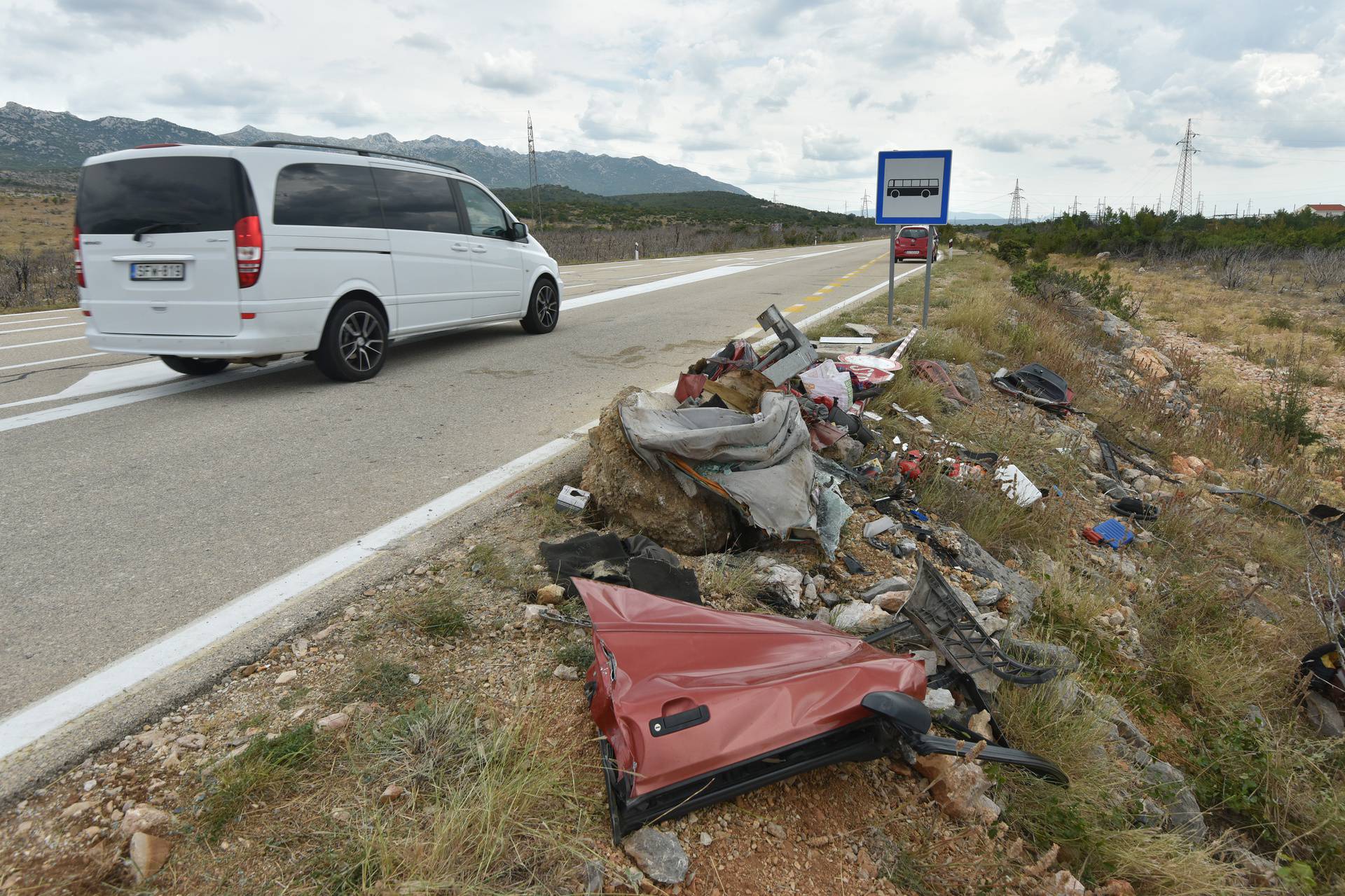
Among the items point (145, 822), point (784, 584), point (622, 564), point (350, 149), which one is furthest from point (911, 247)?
point (145, 822)

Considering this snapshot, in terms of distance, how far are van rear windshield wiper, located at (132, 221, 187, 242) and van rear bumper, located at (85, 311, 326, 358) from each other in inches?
31.3

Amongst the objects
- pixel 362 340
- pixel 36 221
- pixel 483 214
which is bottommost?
pixel 362 340

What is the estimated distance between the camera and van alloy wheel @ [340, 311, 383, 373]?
6.75 m

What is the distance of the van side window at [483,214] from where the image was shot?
8.18 metres

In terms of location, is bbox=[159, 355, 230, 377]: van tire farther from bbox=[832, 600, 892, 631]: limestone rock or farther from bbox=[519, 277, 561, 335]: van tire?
bbox=[832, 600, 892, 631]: limestone rock

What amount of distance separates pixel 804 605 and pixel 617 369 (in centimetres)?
455

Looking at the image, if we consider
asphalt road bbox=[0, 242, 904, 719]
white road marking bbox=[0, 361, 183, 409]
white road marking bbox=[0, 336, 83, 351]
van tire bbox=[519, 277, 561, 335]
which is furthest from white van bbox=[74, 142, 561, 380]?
white road marking bbox=[0, 336, 83, 351]

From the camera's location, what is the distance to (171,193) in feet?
19.5

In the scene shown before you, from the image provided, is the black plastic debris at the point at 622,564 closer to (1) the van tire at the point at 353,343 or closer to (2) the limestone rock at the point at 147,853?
(2) the limestone rock at the point at 147,853

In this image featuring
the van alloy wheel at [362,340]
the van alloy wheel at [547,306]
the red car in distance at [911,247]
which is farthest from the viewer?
the red car in distance at [911,247]

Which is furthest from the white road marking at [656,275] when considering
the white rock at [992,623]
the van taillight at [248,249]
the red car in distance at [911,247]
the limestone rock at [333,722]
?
the limestone rock at [333,722]

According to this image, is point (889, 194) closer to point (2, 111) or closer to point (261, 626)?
point (261, 626)

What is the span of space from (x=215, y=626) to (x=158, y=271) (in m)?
4.40

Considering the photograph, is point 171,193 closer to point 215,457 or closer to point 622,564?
point 215,457
